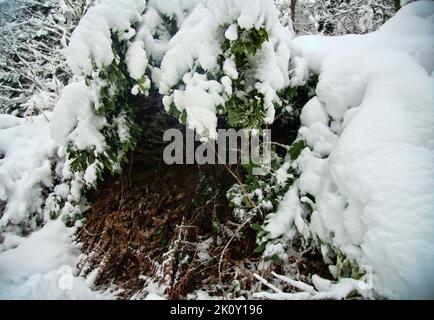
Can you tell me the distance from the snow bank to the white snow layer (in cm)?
258

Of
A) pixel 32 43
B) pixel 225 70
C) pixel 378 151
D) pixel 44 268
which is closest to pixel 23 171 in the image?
pixel 44 268

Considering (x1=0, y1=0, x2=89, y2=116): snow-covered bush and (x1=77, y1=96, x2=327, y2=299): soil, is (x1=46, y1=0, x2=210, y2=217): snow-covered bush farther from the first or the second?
(x1=0, y1=0, x2=89, y2=116): snow-covered bush

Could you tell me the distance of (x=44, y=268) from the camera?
282 cm

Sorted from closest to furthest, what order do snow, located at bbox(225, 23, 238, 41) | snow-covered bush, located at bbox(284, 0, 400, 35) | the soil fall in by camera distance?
1. snow, located at bbox(225, 23, 238, 41)
2. the soil
3. snow-covered bush, located at bbox(284, 0, 400, 35)

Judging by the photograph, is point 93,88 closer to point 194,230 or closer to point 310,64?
point 194,230

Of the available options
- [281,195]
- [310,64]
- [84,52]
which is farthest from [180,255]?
[310,64]

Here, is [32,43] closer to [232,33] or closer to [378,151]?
[232,33]

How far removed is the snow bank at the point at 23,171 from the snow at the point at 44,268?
310 mm

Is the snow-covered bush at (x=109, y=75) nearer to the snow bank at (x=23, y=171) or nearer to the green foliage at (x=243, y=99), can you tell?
the green foliage at (x=243, y=99)

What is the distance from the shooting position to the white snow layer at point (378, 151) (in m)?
1.61

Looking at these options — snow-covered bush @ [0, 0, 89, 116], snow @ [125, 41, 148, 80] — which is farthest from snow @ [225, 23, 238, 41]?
snow-covered bush @ [0, 0, 89, 116]

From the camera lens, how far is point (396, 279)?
5.09 ft

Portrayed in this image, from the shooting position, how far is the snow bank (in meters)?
3.26
